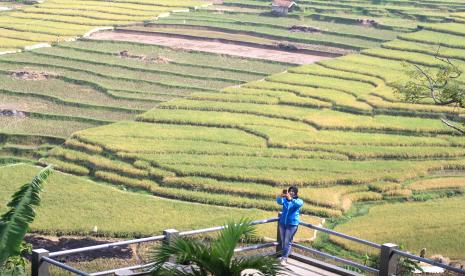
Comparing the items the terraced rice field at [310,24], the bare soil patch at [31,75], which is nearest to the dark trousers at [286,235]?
the bare soil patch at [31,75]

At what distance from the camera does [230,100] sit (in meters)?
27.6

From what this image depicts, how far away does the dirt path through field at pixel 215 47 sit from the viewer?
1347 inches

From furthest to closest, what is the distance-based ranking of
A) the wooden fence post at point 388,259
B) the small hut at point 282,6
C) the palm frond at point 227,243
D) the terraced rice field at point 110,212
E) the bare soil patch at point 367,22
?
→ the small hut at point 282,6, the bare soil patch at point 367,22, the terraced rice field at point 110,212, the wooden fence post at point 388,259, the palm frond at point 227,243

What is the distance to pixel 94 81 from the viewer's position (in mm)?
30125

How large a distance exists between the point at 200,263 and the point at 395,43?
93.7 feet

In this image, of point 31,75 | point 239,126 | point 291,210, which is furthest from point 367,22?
point 291,210

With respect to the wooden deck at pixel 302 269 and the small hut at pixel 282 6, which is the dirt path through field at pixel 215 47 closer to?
the small hut at pixel 282 6

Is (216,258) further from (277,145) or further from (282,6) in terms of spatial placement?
(282,6)

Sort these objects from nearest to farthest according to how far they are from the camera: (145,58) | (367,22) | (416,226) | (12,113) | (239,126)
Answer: (416,226), (239,126), (12,113), (145,58), (367,22)

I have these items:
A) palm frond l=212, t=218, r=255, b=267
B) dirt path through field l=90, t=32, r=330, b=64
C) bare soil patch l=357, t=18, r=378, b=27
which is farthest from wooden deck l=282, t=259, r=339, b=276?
bare soil patch l=357, t=18, r=378, b=27

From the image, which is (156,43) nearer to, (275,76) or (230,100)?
(275,76)

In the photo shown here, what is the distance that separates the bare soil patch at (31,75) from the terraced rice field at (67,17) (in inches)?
150

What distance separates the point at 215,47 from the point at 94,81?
22.4ft

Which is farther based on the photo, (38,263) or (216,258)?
(38,263)
